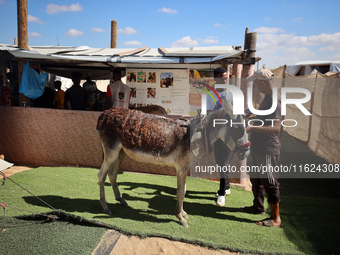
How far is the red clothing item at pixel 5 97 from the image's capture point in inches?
287

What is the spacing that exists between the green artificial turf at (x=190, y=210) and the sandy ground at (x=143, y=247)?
3.8 inches

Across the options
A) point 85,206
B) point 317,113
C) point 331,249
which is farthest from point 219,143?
point 317,113

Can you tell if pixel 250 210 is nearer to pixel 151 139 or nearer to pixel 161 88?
pixel 151 139

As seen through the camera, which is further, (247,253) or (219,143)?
(219,143)

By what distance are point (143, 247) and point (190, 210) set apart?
57.4 inches

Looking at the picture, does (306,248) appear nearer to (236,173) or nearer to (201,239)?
(201,239)

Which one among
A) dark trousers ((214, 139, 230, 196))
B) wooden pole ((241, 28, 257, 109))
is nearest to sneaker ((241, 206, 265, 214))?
dark trousers ((214, 139, 230, 196))

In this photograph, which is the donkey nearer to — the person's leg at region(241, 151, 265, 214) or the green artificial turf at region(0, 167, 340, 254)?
the green artificial turf at region(0, 167, 340, 254)

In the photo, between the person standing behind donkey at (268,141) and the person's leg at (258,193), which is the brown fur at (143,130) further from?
the person's leg at (258,193)

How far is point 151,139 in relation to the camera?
158 inches

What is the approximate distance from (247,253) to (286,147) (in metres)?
7.69

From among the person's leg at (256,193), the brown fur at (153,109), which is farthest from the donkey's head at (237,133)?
the brown fur at (153,109)

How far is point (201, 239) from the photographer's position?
352cm

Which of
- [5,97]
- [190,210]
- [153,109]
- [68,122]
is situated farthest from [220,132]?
[5,97]
